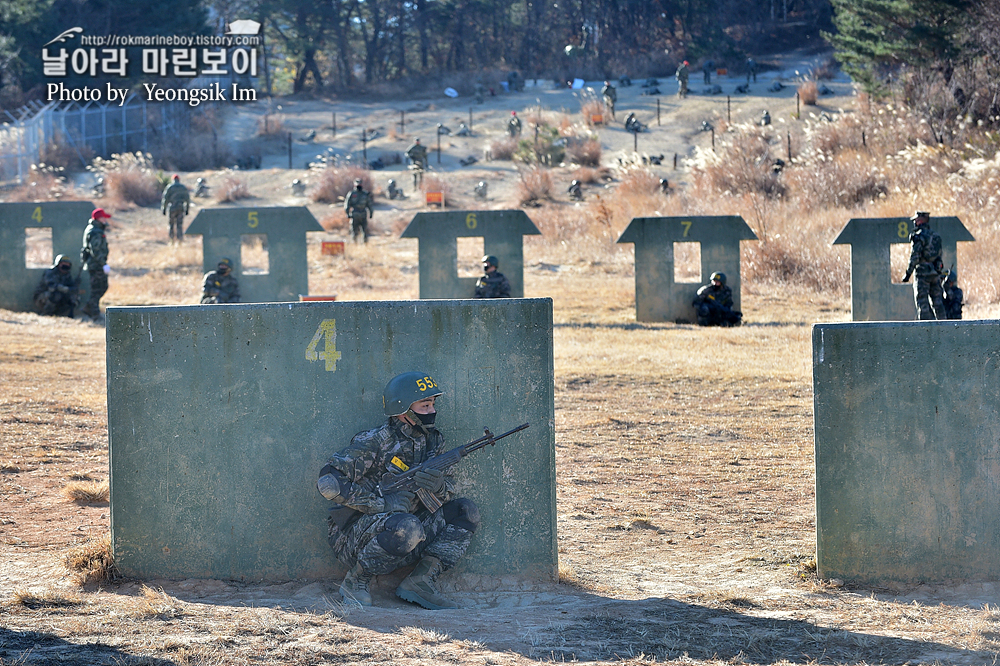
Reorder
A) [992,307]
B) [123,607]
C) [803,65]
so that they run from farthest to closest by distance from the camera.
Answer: [803,65] → [992,307] → [123,607]

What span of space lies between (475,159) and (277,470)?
3854cm

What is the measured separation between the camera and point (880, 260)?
1672 centimetres

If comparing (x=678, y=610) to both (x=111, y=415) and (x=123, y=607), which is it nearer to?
(x=123, y=607)

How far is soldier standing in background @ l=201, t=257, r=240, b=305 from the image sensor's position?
16953 millimetres

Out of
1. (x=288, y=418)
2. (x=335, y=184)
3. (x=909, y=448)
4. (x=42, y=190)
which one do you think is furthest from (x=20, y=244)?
(x=42, y=190)

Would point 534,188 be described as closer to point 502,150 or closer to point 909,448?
point 502,150

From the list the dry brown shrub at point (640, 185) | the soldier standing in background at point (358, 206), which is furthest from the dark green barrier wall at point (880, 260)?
the dry brown shrub at point (640, 185)

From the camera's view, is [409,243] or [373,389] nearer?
[373,389]

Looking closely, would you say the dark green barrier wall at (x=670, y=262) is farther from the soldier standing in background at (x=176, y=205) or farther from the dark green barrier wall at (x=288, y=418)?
the soldier standing in background at (x=176, y=205)

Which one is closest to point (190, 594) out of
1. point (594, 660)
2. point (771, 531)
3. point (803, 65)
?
point (594, 660)

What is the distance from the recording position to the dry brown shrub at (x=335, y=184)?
1443 inches

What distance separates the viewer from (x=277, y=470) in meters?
5.84

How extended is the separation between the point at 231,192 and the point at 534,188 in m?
10.6

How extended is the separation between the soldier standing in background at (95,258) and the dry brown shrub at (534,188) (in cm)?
1878
